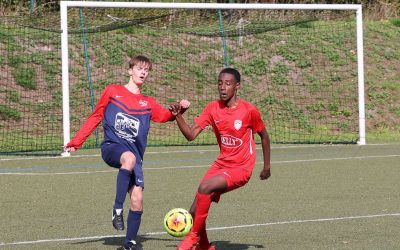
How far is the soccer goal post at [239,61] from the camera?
22375mm

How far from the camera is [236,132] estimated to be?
8.64 metres

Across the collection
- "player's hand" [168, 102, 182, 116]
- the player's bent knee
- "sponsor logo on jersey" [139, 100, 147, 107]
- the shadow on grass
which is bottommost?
the shadow on grass

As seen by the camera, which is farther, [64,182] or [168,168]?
[168,168]

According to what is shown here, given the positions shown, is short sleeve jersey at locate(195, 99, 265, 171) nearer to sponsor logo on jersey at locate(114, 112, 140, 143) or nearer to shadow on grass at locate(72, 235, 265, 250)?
sponsor logo on jersey at locate(114, 112, 140, 143)

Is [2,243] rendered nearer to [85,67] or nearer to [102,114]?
[102,114]

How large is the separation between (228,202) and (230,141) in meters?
3.53

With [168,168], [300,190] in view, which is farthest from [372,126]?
[300,190]

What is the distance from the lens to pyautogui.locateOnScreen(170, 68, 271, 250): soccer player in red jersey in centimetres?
839

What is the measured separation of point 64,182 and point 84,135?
532 centimetres

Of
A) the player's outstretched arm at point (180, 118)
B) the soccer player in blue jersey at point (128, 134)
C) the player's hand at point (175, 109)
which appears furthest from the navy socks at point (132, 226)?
the player's hand at point (175, 109)

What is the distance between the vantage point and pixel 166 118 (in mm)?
9125

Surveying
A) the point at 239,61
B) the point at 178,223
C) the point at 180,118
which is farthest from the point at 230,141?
the point at 239,61

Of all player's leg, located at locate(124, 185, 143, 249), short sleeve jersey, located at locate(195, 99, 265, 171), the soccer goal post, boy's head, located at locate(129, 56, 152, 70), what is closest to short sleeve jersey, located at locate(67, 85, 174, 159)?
boy's head, located at locate(129, 56, 152, 70)

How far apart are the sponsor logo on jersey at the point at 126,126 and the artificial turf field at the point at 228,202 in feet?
A: 3.23
